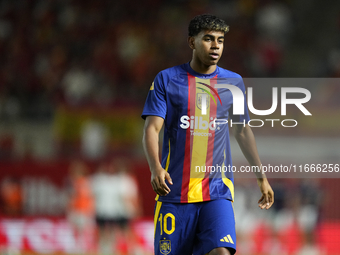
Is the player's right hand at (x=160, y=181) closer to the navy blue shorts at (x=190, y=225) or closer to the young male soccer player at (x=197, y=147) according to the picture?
the young male soccer player at (x=197, y=147)

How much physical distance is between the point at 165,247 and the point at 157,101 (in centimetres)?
103

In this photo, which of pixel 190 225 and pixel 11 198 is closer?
pixel 190 225

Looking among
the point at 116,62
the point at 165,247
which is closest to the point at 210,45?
the point at 165,247

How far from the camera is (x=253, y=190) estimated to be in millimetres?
10078

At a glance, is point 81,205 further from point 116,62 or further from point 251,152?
point 251,152

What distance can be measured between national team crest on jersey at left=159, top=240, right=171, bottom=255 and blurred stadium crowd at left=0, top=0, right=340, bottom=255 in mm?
6570

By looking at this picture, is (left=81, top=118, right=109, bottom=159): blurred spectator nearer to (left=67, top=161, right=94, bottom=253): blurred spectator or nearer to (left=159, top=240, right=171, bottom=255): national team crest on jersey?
(left=67, top=161, right=94, bottom=253): blurred spectator

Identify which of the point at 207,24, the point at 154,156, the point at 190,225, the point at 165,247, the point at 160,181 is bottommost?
the point at 165,247

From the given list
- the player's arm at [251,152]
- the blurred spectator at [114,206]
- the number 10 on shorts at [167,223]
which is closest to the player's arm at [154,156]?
the number 10 on shorts at [167,223]

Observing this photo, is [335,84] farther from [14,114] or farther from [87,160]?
[14,114]

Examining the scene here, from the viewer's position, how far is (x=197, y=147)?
3.70 metres

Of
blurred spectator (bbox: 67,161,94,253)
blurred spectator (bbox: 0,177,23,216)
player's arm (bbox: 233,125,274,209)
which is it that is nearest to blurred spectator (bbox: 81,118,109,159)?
blurred spectator (bbox: 67,161,94,253)

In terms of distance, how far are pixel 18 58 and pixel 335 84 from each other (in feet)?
26.7

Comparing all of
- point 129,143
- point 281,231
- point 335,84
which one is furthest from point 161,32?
point 281,231
